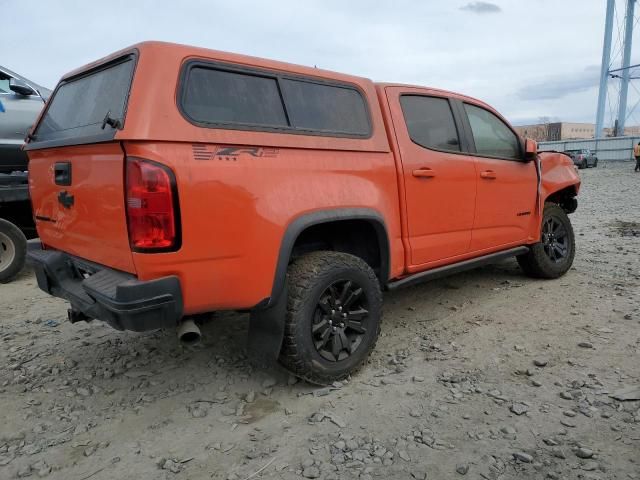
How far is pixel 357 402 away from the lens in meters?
2.78

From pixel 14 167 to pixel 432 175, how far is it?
558cm

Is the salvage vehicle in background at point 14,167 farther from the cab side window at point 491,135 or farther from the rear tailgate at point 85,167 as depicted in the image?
the cab side window at point 491,135

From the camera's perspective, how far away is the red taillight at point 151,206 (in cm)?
220

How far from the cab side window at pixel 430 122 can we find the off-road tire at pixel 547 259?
1.75m

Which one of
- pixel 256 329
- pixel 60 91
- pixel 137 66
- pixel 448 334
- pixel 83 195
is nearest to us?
pixel 137 66

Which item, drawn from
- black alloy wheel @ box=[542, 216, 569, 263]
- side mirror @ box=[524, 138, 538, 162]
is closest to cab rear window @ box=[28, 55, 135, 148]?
side mirror @ box=[524, 138, 538, 162]

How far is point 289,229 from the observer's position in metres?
2.62

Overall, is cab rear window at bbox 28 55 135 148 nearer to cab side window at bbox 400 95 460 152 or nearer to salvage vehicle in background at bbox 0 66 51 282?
cab side window at bbox 400 95 460 152

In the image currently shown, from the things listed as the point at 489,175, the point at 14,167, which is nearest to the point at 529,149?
the point at 489,175

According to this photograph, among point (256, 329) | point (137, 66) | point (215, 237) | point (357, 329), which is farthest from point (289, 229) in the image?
point (137, 66)

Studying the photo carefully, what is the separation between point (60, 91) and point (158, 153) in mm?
1661

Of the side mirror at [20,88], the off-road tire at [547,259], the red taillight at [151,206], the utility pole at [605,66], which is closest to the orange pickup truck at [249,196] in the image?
the red taillight at [151,206]

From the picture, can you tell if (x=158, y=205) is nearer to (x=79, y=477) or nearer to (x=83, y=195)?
(x=83, y=195)

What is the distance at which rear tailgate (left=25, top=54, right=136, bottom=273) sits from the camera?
2357 mm
